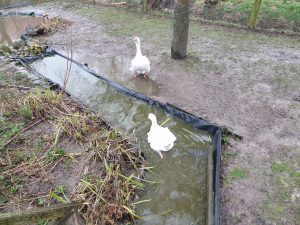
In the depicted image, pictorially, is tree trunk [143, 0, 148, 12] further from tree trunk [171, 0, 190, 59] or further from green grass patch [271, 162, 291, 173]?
green grass patch [271, 162, 291, 173]

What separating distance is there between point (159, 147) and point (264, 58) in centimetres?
528

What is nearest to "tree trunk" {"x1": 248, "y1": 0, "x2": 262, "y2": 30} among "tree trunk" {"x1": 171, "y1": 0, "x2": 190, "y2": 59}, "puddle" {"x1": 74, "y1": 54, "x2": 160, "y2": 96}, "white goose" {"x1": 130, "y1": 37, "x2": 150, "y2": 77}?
"tree trunk" {"x1": 171, "y1": 0, "x2": 190, "y2": 59}

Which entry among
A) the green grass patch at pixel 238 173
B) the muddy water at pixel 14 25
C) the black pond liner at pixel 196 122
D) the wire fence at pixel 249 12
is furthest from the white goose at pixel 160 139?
the muddy water at pixel 14 25

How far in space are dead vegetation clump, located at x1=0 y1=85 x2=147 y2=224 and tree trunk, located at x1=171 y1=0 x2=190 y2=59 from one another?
3.57 meters

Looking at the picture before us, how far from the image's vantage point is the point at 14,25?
13016mm

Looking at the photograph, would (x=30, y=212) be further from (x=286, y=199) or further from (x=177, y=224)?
(x=286, y=199)

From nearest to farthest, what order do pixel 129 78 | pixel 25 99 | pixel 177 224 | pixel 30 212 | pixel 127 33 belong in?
pixel 30 212 < pixel 177 224 < pixel 25 99 < pixel 129 78 < pixel 127 33

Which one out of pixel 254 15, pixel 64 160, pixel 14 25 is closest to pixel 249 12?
pixel 254 15

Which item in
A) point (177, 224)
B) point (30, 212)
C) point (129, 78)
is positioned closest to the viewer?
point (30, 212)

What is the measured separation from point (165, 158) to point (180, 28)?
14.0 ft

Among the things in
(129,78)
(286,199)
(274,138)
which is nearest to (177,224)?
(286,199)

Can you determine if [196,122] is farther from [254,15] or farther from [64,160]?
[254,15]

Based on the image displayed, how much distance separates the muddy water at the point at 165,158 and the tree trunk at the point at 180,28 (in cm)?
239

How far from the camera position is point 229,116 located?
18.5 feet
